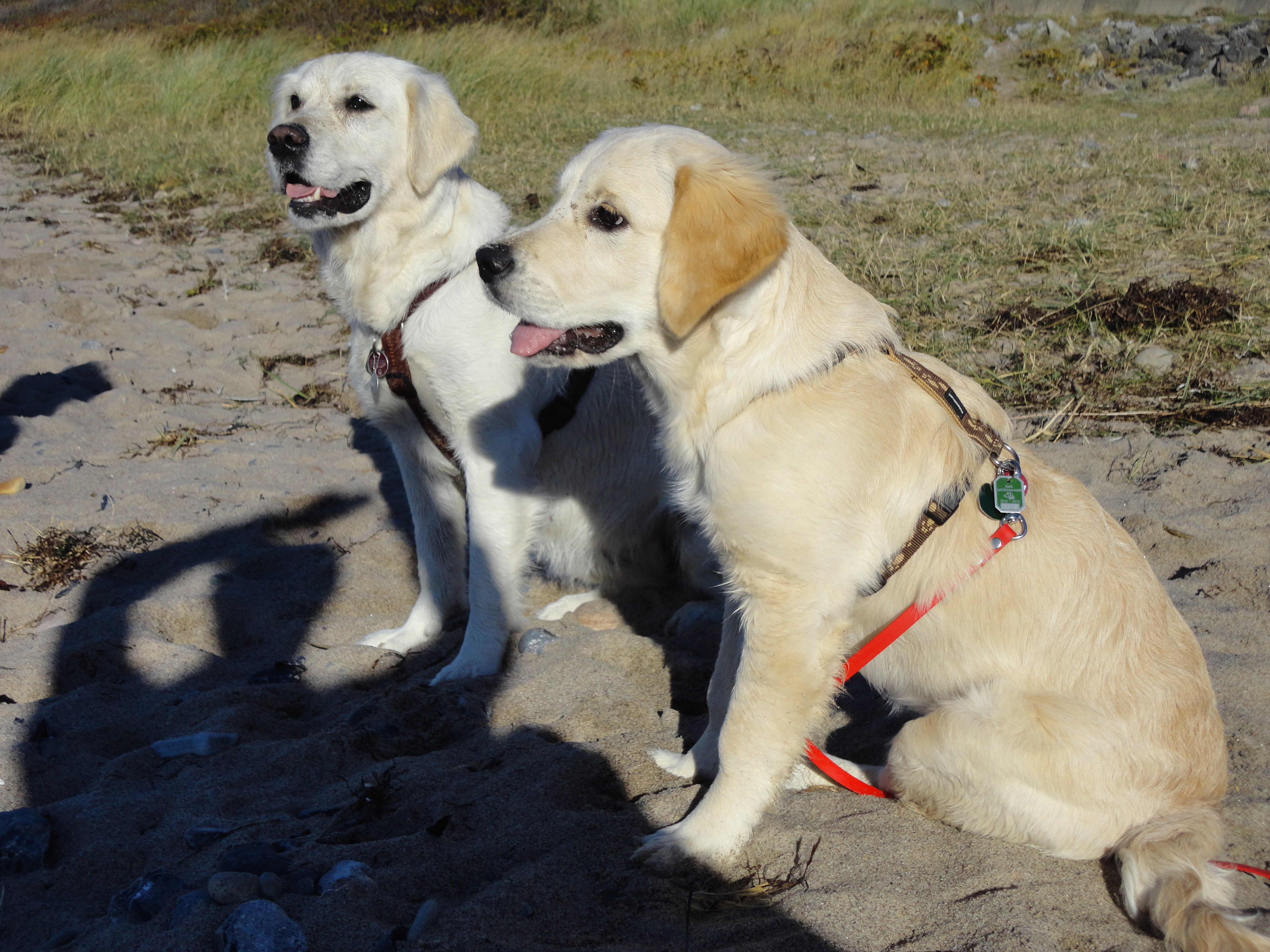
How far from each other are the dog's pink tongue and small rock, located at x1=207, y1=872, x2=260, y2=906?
1.40m

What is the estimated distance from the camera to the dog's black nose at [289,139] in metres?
3.26

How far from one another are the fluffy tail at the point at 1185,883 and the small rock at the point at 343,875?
1.64 m

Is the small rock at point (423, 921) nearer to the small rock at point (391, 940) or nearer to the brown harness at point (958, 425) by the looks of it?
the small rock at point (391, 940)

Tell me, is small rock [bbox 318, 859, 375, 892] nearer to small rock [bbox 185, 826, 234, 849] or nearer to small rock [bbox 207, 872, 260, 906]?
small rock [bbox 207, 872, 260, 906]

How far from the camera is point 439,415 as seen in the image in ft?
10.9

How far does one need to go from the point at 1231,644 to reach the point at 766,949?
2.01 metres

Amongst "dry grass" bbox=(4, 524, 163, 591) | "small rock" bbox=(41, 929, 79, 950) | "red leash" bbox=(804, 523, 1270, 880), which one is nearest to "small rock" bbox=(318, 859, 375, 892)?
"small rock" bbox=(41, 929, 79, 950)

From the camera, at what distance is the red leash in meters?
2.25

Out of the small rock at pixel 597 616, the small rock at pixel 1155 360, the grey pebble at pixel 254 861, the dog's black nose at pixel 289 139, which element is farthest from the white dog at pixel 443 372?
the small rock at pixel 1155 360

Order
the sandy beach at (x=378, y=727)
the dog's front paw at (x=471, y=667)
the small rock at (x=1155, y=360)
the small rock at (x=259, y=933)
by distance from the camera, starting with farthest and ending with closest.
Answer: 1. the small rock at (x=1155, y=360)
2. the dog's front paw at (x=471, y=667)
3. the sandy beach at (x=378, y=727)
4. the small rock at (x=259, y=933)

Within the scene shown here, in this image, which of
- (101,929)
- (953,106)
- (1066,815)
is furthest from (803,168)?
(101,929)

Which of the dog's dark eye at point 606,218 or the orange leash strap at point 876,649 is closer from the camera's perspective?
the orange leash strap at point 876,649

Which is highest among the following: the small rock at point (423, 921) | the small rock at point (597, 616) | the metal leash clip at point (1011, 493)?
the metal leash clip at point (1011, 493)

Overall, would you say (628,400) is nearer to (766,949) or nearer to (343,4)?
(766,949)
